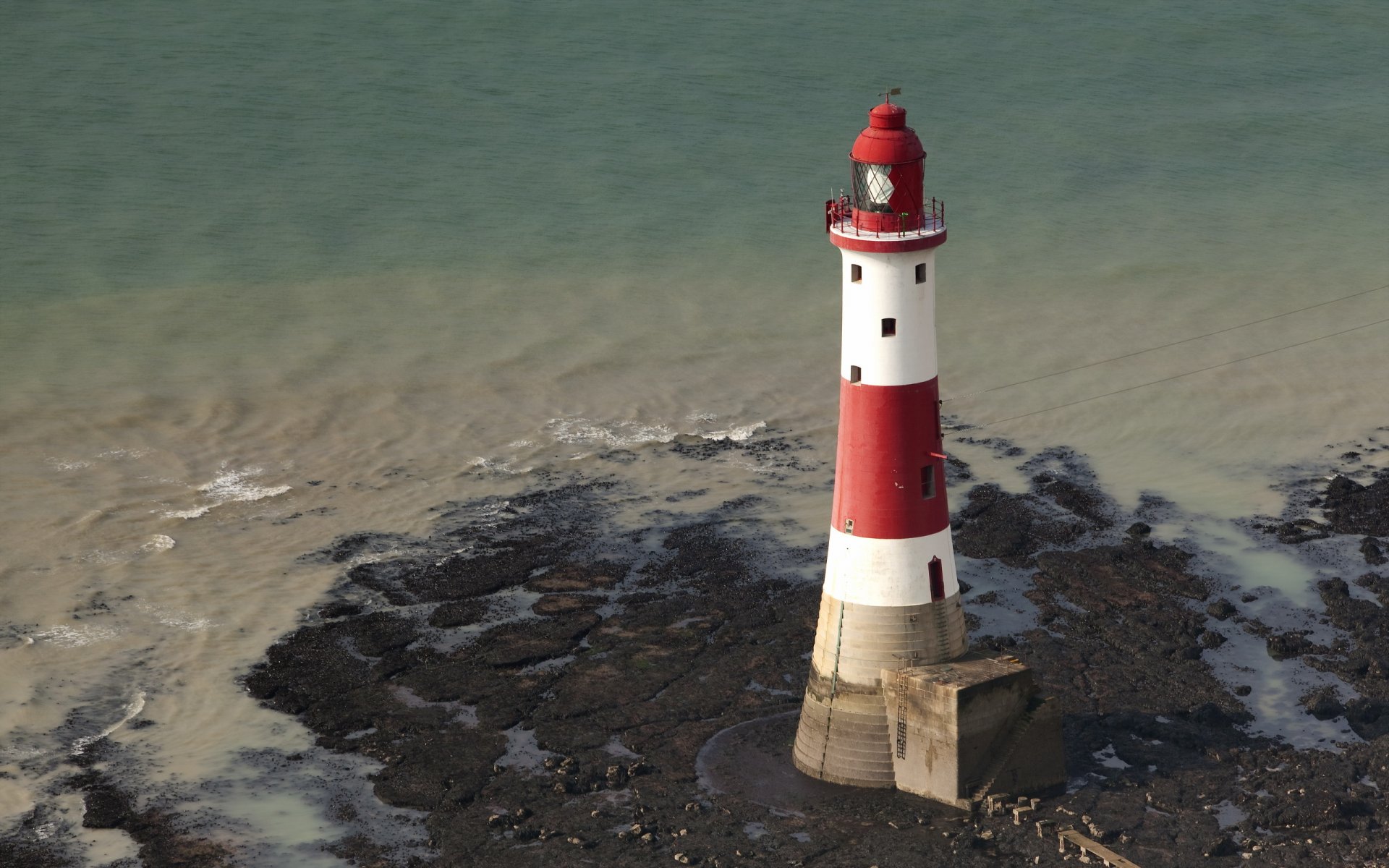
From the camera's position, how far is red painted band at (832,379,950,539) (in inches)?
956

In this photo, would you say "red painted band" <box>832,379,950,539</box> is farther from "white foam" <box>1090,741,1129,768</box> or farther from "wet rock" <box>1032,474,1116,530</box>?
"wet rock" <box>1032,474,1116,530</box>

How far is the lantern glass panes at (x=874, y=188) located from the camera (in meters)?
23.7

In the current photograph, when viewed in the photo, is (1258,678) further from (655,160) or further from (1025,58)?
(1025,58)

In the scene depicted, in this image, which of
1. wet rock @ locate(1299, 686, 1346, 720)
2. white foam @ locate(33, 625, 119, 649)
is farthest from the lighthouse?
white foam @ locate(33, 625, 119, 649)

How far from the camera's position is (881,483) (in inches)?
966

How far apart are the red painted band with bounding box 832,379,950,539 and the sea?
6943 millimetres

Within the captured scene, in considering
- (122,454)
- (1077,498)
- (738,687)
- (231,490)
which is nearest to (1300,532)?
(1077,498)

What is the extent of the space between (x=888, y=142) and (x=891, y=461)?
11.5 ft

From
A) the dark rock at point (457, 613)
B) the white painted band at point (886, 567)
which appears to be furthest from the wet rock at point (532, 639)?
the white painted band at point (886, 567)

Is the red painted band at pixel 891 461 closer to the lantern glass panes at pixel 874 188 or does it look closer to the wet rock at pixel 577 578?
the lantern glass panes at pixel 874 188

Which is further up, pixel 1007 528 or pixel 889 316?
pixel 889 316

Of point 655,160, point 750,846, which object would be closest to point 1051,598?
point 750,846

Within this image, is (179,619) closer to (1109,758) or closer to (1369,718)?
(1109,758)

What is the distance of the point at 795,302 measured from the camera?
149 ft
